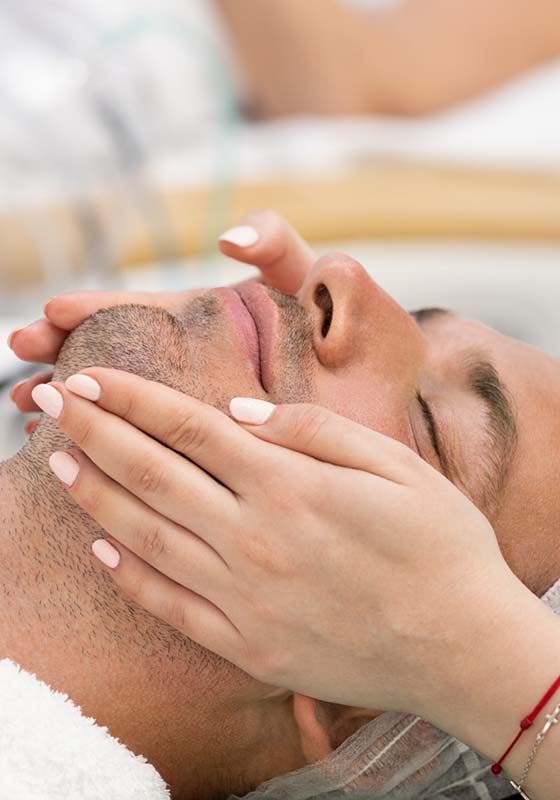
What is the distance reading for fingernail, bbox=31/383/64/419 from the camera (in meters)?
1.00

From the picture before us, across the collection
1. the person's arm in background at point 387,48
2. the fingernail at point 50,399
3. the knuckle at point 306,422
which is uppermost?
the person's arm in background at point 387,48

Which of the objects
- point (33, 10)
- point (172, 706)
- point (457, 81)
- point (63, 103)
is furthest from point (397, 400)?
point (457, 81)

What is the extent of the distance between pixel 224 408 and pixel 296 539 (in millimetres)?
203

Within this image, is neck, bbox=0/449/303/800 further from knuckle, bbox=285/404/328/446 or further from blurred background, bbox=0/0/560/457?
blurred background, bbox=0/0/560/457

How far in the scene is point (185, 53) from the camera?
2.79 metres

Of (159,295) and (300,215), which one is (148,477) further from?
(300,215)

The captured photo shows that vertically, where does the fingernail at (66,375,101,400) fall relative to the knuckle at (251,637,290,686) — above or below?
above

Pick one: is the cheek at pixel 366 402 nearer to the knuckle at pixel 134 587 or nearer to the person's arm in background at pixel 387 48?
the knuckle at pixel 134 587

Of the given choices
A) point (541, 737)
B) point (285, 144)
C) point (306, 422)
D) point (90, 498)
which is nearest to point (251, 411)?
point (306, 422)

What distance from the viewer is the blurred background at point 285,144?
2.16 metres

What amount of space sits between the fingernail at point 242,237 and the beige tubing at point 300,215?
29.0 inches

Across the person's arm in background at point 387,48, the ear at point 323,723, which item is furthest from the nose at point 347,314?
the person's arm in background at point 387,48

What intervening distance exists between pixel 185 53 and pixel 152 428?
2.04 meters

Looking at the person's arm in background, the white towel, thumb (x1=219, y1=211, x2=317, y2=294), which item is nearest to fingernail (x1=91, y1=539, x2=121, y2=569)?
the white towel
